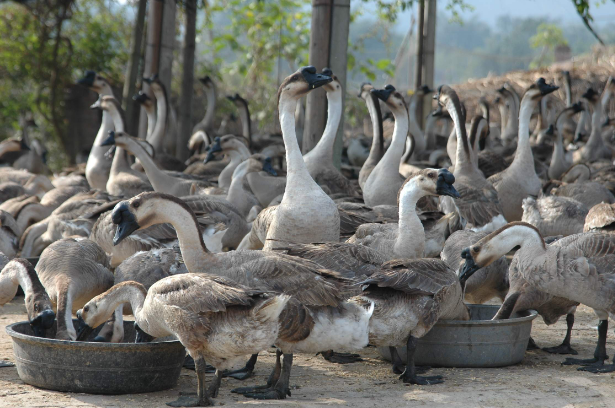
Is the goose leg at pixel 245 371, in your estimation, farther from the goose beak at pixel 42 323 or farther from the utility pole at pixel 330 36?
the utility pole at pixel 330 36

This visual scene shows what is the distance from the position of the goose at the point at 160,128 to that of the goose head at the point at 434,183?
8324 millimetres

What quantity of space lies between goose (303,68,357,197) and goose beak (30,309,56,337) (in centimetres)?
526

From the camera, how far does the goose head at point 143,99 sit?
14867 mm

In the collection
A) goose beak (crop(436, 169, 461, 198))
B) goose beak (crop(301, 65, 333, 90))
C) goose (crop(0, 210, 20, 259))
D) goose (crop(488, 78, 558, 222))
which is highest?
goose beak (crop(301, 65, 333, 90))

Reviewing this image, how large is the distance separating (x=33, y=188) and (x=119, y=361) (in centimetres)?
955

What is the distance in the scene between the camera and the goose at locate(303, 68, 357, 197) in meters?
10.2

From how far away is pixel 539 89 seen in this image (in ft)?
35.4

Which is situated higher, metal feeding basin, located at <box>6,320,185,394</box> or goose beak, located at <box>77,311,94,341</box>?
goose beak, located at <box>77,311,94,341</box>

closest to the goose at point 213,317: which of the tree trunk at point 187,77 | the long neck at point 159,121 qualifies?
the long neck at point 159,121

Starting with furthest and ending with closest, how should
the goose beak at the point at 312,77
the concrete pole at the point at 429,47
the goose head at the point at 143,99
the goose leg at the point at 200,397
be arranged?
the concrete pole at the point at 429,47, the goose head at the point at 143,99, the goose beak at the point at 312,77, the goose leg at the point at 200,397

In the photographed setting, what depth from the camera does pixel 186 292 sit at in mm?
4805

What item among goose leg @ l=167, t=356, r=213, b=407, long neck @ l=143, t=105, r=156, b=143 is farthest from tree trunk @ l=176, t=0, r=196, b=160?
goose leg @ l=167, t=356, r=213, b=407

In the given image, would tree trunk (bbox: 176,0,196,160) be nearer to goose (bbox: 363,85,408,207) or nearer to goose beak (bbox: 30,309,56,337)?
goose (bbox: 363,85,408,207)

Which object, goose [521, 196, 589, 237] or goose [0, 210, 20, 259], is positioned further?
goose [521, 196, 589, 237]
